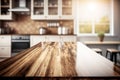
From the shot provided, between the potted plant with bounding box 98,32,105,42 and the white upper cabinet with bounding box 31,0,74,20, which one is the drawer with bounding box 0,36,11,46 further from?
the potted plant with bounding box 98,32,105,42

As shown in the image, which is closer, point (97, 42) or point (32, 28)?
point (97, 42)

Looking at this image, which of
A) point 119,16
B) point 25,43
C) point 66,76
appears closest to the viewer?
point 66,76

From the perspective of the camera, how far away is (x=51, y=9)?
5.73m

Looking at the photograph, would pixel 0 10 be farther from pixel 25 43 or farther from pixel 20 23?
pixel 25 43

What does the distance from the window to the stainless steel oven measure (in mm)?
1799

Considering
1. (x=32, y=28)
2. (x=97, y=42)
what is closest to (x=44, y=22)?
(x=32, y=28)

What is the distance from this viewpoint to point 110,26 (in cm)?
594

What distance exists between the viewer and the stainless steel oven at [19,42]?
5277 mm

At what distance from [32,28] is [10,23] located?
78cm

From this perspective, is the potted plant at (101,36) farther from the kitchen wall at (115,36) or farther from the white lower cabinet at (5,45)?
the white lower cabinet at (5,45)

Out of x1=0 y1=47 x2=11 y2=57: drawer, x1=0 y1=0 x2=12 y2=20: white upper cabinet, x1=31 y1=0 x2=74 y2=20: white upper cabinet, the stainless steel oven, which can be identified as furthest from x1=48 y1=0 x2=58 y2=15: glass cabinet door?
x1=0 y1=47 x2=11 y2=57: drawer

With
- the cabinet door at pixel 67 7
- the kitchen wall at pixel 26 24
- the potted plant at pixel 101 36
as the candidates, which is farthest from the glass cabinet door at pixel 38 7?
the potted plant at pixel 101 36

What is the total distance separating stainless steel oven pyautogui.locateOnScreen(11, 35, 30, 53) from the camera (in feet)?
17.3

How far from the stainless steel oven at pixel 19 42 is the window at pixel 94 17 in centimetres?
180
